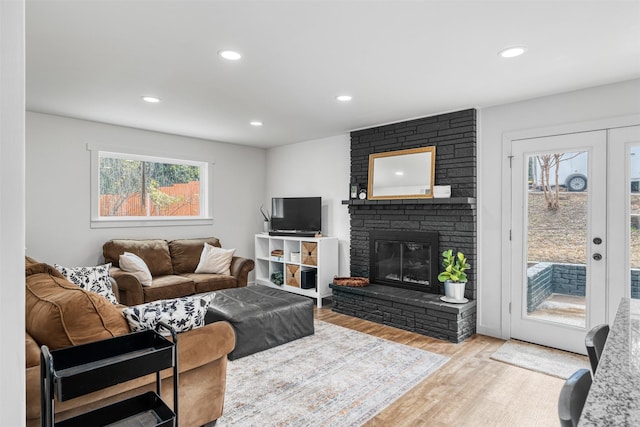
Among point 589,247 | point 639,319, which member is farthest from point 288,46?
point 589,247

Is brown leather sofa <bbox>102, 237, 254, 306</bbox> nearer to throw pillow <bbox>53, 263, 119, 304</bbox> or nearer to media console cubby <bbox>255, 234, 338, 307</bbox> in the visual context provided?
throw pillow <bbox>53, 263, 119, 304</bbox>

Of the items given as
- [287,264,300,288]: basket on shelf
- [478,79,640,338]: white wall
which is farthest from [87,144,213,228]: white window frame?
[478,79,640,338]: white wall

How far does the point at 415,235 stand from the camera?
4344 mm

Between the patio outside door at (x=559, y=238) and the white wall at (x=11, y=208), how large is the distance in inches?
152

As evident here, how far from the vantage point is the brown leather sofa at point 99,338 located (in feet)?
5.34

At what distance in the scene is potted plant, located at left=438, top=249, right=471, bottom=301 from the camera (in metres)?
3.76

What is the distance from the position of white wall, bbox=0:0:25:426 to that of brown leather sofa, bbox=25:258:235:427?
958 mm

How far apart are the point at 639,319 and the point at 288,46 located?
90.8 inches

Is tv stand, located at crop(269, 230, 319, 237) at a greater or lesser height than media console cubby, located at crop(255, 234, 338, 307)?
greater

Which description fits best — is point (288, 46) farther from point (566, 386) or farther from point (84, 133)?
point (84, 133)

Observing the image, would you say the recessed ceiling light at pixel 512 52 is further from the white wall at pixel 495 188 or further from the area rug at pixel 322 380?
the area rug at pixel 322 380

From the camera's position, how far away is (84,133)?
4.49 meters

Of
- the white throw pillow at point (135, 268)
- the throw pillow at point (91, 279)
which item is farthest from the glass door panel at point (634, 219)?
the white throw pillow at point (135, 268)

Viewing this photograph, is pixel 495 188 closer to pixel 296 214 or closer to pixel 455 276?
pixel 455 276
